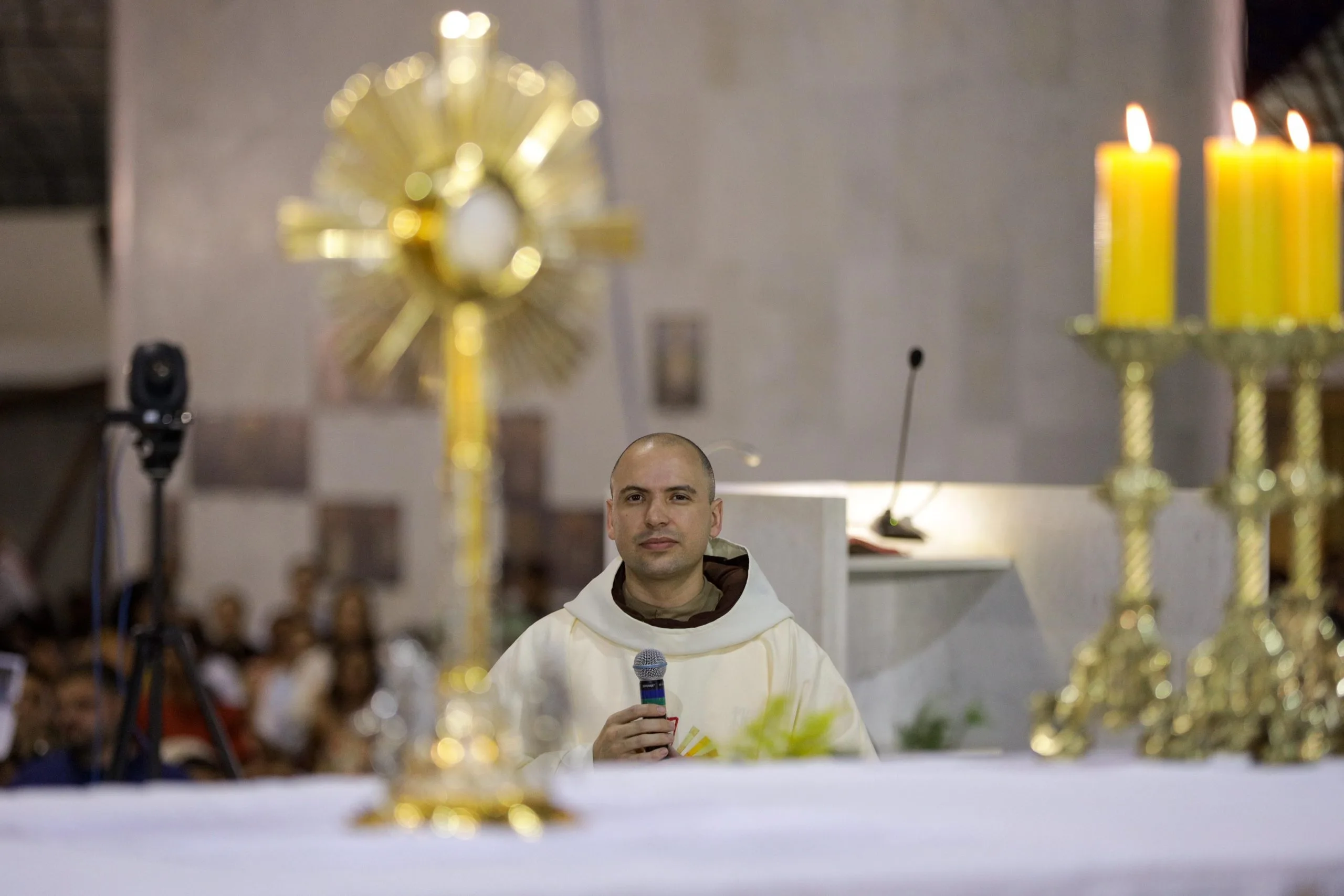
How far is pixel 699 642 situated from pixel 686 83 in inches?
214

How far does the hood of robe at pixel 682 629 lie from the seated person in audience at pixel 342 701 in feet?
9.12

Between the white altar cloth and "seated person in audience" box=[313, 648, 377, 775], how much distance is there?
15.7ft

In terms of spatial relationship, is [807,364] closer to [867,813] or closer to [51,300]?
[867,813]

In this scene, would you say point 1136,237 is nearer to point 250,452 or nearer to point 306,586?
point 306,586

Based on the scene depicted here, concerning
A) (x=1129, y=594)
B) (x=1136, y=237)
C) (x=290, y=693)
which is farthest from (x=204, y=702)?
(x=290, y=693)

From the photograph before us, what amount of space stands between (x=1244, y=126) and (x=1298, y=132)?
80 millimetres

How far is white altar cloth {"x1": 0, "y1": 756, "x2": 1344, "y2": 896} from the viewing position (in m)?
1.35

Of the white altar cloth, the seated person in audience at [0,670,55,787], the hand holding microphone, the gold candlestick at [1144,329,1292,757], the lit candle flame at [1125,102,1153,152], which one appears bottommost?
the seated person in audience at [0,670,55,787]

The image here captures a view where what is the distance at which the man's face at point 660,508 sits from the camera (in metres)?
3.52

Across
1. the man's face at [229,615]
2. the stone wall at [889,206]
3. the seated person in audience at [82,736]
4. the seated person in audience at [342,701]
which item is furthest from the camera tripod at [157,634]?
the man's face at [229,615]

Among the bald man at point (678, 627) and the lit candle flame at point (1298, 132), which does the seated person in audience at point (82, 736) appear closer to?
the bald man at point (678, 627)

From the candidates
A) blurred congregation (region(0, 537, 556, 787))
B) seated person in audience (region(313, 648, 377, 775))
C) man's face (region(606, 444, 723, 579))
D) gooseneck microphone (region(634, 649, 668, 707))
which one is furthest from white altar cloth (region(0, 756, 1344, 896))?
seated person in audience (region(313, 648, 377, 775))

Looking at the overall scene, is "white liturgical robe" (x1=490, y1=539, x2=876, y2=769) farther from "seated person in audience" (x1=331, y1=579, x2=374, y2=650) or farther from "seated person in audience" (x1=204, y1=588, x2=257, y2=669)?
"seated person in audience" (x1=204, y1=588, x2=257, y2=669)

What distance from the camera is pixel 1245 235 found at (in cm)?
179
